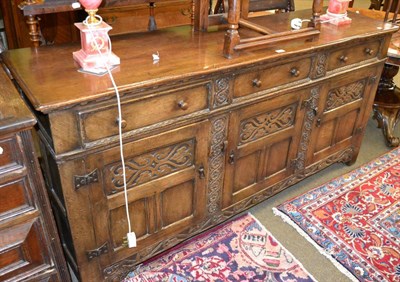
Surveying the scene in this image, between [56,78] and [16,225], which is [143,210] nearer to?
[16,225]

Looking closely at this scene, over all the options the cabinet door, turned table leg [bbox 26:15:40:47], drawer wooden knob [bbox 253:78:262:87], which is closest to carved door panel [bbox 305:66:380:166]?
the cabinet door

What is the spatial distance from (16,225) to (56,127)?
1.12 ft

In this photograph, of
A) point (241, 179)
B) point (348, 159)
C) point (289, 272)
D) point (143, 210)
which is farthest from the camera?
point (348, 159)

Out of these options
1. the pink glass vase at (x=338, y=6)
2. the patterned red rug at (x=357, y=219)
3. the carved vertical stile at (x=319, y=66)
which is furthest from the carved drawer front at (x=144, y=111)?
the pink glass vase at (x=338, y=6)

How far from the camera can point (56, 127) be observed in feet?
3.98

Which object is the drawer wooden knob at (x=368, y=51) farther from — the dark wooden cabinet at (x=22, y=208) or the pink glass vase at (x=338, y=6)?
the dark wooden cabinet at (x=22, y=208)

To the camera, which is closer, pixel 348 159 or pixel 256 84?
pixel 256 84

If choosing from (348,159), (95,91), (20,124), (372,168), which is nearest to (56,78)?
(95,91)

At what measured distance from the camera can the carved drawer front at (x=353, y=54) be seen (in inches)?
77.2

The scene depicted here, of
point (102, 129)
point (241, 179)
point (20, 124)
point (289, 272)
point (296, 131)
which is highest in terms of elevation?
point (20, 124)

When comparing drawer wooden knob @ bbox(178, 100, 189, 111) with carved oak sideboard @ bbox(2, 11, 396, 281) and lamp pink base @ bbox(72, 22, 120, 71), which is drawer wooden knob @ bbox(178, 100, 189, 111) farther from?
lamp pink base @ bbox(72, 22, 120, 71)

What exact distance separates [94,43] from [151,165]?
1.68 feet

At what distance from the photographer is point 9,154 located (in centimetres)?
113

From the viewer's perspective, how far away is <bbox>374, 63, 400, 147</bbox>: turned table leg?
2807 millimetres
